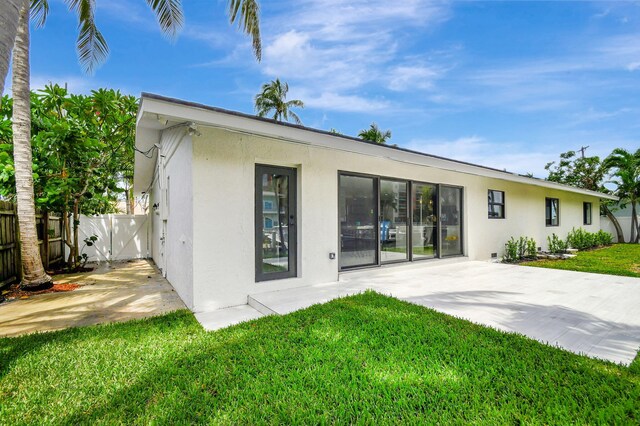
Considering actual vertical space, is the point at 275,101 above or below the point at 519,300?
above

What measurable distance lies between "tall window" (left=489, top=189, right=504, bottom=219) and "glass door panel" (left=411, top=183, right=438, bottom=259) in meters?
3.11

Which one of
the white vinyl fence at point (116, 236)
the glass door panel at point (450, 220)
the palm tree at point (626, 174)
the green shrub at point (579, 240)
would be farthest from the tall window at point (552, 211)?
the white vinyl fence at point (116, 236)

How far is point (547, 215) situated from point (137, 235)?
60.3ft

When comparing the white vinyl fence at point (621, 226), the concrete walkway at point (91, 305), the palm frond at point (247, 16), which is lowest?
the concrete walkway at point (91, 305)

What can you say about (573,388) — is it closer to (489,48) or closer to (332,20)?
(332,20)

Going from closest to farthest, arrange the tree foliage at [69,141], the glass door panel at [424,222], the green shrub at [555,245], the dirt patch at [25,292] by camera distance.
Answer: the dirt patch at [25,292] < the tree foliage at [69,141] < the glass door panel at [424,222] < the green shrub at [555,245]

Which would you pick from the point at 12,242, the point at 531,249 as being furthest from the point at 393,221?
the point at 12,242

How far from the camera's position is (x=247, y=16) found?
7594mm

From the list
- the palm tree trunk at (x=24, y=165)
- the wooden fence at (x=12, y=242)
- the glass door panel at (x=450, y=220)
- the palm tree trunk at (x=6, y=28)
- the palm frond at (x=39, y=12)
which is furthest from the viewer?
the glass door panel at (x=450, y=220)

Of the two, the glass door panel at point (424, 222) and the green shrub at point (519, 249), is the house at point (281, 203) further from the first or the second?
the green shrub at point (519, 249)

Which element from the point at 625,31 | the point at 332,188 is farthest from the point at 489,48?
the point at 332,188

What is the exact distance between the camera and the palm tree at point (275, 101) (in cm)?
2419

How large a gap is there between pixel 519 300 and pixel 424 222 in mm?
3646

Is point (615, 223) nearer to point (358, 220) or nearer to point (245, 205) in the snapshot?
point (358, 220)
